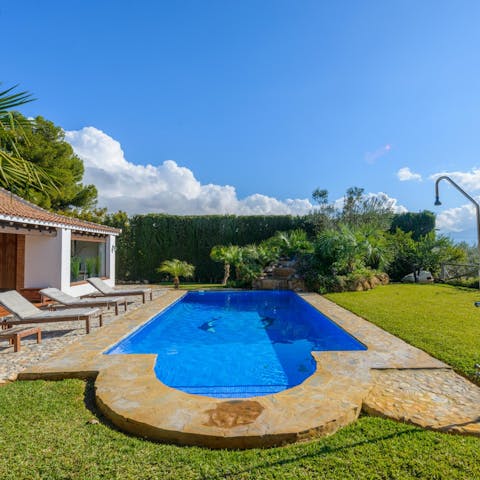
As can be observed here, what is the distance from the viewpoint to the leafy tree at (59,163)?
63.3ft

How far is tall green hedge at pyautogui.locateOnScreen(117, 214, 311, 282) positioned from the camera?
19.4m

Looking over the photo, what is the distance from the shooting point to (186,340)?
7953 millimetres

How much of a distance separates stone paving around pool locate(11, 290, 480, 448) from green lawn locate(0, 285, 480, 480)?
0.40 feet

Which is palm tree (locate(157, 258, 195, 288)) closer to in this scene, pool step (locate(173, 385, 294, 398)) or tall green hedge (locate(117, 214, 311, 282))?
tall green hedge (locate(117, 214, 311, 282))

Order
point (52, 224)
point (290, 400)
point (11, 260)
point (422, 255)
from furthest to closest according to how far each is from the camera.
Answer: point (422, 255), point (11, 260), point (52, 224), point (290, 400)

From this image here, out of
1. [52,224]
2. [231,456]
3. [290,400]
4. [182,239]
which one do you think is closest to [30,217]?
[52,224]

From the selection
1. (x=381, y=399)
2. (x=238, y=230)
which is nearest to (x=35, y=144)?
(x=238, y=230)

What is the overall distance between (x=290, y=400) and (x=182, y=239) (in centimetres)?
1677

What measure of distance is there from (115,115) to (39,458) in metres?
14.2

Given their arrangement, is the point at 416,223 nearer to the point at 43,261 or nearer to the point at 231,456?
the point at 43,261

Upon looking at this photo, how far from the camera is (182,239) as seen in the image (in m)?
19.7

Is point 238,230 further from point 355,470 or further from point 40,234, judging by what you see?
point 355,470

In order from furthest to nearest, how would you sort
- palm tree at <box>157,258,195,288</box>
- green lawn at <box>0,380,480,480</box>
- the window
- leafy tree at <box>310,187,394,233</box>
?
leafy tree at <box>310,187,394,233</box> < palm tree at <box>157,258,195,288</box> < the window < green lawn at <box>0,380,480,480</box>

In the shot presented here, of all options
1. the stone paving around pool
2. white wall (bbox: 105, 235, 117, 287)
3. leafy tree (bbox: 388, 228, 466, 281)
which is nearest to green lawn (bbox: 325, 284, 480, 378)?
the stone paving around pool
